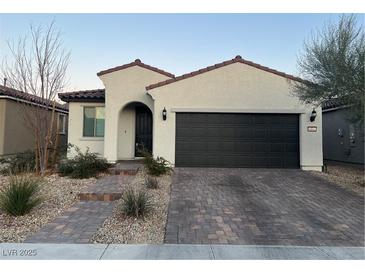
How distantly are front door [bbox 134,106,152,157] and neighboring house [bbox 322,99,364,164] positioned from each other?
875cm

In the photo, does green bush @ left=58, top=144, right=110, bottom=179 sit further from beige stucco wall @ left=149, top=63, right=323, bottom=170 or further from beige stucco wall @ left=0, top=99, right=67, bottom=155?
beige stucco wall @ left=0, top=99, right=67, bottom=155

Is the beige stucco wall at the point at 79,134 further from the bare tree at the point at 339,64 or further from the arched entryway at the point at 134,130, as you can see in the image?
the bare tree at the point at 339,64

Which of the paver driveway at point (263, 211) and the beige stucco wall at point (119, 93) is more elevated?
the beige stucco wall at point (119, 93)

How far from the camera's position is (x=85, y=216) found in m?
5.47

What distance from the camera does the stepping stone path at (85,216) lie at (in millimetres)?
4434

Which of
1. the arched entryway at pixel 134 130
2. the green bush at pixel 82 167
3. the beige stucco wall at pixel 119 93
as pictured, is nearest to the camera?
the green bush at pixel 82 167

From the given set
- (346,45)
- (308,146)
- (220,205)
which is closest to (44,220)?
(220,205)

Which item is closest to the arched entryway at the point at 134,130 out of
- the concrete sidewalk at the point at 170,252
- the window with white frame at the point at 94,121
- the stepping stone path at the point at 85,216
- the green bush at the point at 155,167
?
the window with white frame at the point at 94,121

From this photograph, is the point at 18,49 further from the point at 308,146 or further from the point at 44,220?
the point at 308,146

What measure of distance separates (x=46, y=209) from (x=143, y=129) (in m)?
7.75

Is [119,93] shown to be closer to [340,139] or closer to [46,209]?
[46,209]

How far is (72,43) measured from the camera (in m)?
9.52

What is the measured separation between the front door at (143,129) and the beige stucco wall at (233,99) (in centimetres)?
206

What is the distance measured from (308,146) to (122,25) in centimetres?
859
